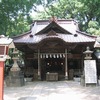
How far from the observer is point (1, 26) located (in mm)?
19062

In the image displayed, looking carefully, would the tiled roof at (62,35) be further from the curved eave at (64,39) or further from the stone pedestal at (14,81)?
the stone pedestal at (14,81)

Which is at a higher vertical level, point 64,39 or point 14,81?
point 64,39

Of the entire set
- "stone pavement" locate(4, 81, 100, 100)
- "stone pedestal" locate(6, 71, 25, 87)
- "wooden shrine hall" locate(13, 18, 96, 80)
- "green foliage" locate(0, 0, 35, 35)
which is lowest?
"stone pavement" locate(4, 81, 100, 100)

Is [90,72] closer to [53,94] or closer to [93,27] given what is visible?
[53,94]

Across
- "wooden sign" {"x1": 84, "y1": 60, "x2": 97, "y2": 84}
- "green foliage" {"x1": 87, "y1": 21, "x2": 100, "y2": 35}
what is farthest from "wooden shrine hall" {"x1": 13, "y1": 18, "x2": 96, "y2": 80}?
"green foliage" {"x1": 87, "y1": 21, "x2": 100, "y2": 35}

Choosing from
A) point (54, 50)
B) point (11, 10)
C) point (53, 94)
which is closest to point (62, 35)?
point (54, 50)

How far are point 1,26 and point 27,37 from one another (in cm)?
234

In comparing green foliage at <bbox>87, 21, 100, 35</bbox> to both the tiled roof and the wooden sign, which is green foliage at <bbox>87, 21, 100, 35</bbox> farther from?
the wooden sign

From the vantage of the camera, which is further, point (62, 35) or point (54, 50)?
point (62, 35)

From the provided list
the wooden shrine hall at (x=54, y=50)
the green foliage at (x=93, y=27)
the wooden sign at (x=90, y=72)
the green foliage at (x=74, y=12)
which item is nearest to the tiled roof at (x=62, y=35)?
the wooden shrine hall at (x=54, y=50)

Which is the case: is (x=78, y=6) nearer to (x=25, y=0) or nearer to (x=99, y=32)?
(x=99, y=32)

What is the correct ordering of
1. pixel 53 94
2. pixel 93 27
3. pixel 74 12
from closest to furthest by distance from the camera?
pixel 53 94 → pixel 93 27 → pixel 74 12

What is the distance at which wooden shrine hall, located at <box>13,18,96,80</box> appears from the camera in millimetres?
17547

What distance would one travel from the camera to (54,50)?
729 inches
